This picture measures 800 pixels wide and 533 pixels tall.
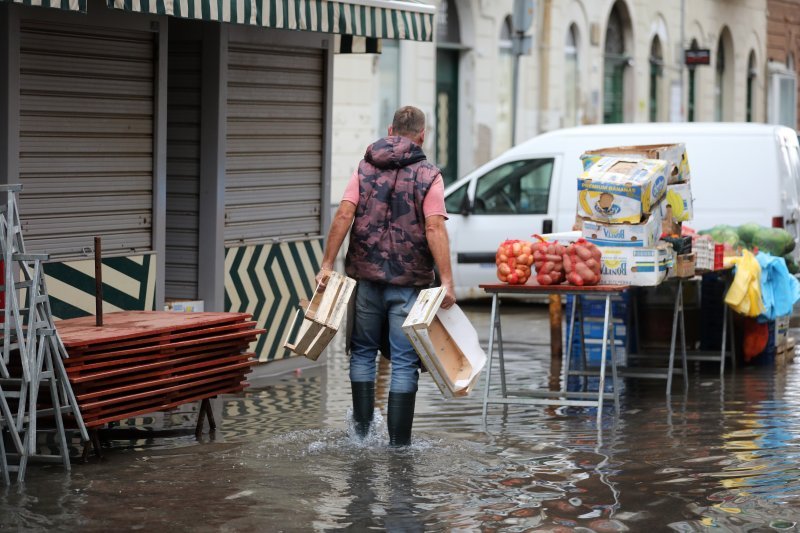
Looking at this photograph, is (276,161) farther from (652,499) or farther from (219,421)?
(652,499)

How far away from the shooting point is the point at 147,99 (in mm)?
10172

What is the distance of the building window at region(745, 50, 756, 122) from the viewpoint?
39812 millimetres

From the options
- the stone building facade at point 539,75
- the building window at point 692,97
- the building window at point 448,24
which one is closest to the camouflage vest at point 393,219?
the stone building facade at point 539,75

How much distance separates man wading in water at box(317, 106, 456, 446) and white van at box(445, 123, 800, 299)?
7.88 metres

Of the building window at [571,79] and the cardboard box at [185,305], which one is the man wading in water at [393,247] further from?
the building window at [571,79]

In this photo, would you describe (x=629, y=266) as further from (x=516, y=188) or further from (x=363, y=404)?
(x=516, y=188)

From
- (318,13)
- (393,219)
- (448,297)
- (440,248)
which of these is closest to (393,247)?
(393,219)

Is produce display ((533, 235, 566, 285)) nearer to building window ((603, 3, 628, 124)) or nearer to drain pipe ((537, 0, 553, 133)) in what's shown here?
drain pipe ((537, 0, 553, 133))

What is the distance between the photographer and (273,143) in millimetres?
11570

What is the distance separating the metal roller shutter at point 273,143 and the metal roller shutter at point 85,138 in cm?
105

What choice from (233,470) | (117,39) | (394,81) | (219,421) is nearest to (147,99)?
(117,39)

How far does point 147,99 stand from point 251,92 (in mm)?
1267

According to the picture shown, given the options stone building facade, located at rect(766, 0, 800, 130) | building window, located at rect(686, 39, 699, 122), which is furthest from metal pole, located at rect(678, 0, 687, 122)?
stone building facade, located at rect(766, 0, 800, 130)

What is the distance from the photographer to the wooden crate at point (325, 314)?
8.38 meters
